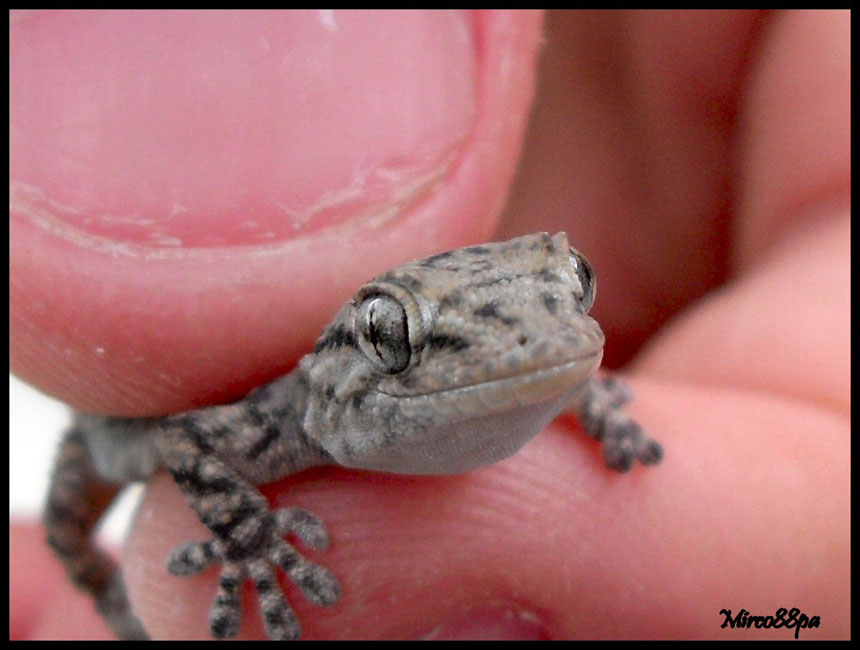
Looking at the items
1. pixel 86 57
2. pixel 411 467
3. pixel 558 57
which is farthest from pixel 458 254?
pixel 558 57

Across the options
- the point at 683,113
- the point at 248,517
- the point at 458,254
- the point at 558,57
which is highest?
the point at 558,57

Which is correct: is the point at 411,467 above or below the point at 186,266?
below

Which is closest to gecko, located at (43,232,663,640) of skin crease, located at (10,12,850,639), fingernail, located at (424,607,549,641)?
skin crease, located at (10,12,850,639)

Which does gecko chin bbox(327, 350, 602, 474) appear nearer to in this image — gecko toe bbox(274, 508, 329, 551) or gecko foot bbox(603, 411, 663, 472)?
gecko toe bbox(274, 508, 329, 551)

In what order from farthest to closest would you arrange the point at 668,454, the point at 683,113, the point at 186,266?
the point at 683,113 → the point at 668,454 → the point at 186,266

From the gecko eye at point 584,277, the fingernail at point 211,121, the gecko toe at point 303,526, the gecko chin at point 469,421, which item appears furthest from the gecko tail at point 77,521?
the gecko eye at point 584,277

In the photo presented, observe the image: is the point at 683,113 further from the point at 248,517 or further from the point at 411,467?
the point at 248,517

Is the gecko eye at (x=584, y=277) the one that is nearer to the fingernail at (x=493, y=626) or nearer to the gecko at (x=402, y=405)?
the gecko at (x=402, y=405)

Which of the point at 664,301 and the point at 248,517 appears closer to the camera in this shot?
the point at 248,517
